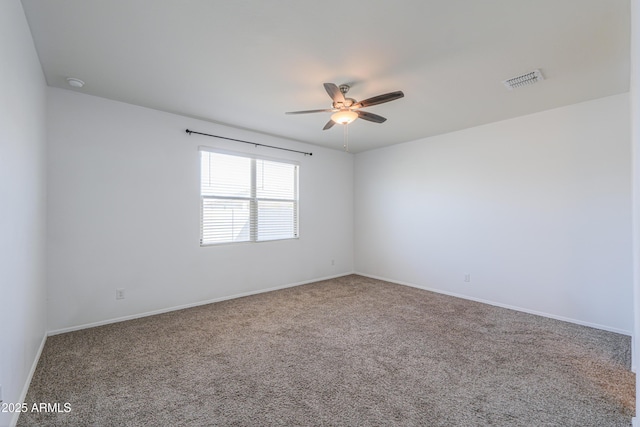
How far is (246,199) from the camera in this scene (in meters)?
4.68

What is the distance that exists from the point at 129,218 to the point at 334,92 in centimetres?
294

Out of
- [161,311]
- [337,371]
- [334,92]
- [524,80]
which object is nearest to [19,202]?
[161,311]

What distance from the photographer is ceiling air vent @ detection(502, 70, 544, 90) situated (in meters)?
2.78

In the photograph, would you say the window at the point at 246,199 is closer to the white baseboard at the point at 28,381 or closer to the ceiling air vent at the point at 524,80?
the white baseboard at the point at 28,381

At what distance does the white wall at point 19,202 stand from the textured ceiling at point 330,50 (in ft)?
1.14

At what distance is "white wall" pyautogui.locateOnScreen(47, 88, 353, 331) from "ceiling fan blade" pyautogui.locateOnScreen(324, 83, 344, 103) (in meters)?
2.32

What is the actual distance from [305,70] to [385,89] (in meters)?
0.93

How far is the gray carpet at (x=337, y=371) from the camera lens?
1.90 meters

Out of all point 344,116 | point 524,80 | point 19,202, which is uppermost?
point 524,80

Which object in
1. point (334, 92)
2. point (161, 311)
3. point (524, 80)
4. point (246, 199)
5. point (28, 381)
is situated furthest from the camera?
point (246, 199)

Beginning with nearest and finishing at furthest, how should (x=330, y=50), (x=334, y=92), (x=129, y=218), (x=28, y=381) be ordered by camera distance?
1. (x=28, y=381)
2. (x=330, y=50)
3. (x=334, y=92)
4. (x=129, y=218)

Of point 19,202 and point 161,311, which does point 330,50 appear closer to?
point 19,202

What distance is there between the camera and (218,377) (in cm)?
232

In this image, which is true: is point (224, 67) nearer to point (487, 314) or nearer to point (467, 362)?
point (467, 362)
